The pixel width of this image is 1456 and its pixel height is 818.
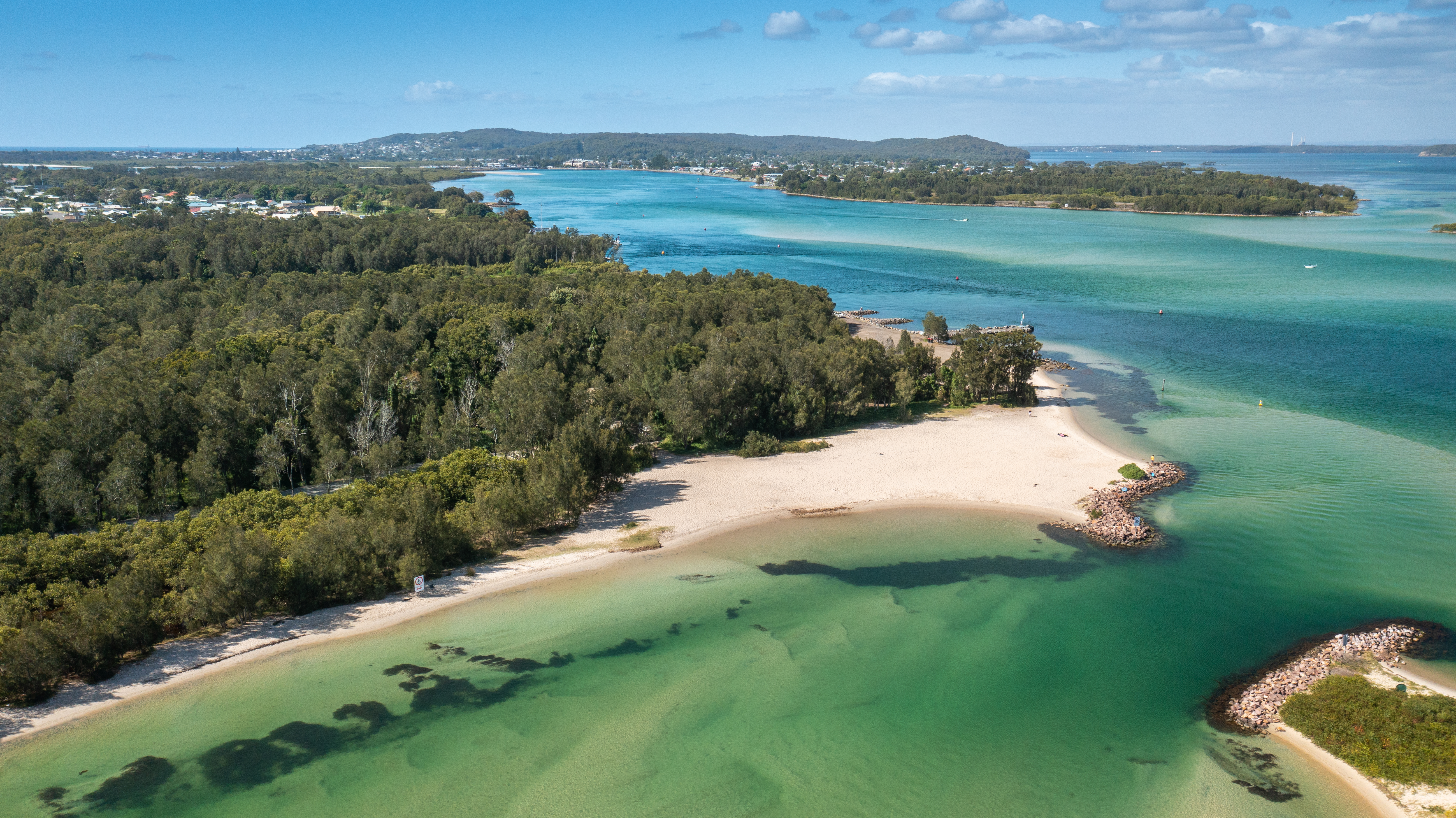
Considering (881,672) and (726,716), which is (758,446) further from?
(726,716)

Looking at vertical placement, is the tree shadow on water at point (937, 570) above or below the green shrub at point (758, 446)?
below

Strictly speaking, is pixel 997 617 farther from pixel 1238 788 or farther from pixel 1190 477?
pixel 1190 477

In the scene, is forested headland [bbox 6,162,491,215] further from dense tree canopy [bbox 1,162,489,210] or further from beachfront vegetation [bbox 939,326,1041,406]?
beachfront vegetation [bbox 939,326,1041,406]

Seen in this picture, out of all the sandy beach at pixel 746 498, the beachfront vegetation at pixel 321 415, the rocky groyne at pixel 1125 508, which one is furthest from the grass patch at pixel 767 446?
the rocky groyne at pixel 1125 508

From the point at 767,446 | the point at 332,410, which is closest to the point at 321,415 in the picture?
the point at 332,410

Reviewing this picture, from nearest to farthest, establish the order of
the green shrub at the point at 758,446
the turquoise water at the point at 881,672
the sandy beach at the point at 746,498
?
the turquoise water at the point at 881,672 < the sandy beach at the point at 746,498 < the green shrub at the point at 758,446

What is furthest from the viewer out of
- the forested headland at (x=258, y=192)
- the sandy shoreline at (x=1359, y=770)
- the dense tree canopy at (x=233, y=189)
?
the dense tree canopy at (x=233, y=189)

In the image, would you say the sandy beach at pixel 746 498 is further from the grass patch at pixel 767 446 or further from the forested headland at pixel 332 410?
the forested headland at pixel 332 410
